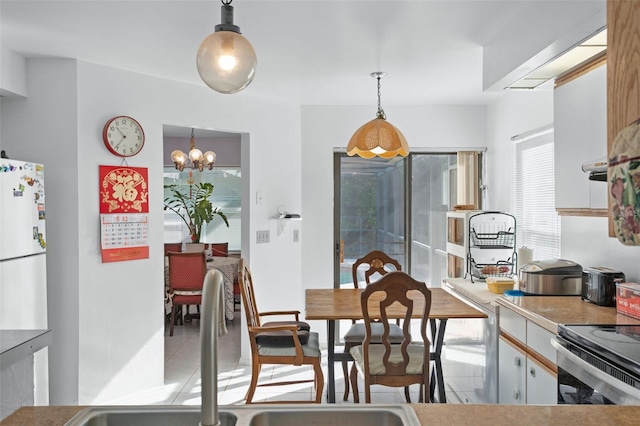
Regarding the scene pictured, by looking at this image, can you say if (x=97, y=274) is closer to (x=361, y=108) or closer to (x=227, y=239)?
(x=361, y=108)

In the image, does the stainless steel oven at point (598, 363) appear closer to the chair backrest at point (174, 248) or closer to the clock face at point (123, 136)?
the clock face at point (123, 136)

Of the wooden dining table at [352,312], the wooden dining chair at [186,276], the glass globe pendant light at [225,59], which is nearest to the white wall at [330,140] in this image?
the wooden dining chair at [186,276]

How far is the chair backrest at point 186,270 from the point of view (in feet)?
17.8

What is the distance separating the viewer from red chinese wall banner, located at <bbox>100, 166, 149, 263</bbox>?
12.2ft

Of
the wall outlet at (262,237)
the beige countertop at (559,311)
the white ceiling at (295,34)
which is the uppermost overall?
the white ceiling at (295,34)

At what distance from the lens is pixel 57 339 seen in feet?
11.6

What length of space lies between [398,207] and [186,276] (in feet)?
7.99

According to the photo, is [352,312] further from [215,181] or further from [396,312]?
[215,181]

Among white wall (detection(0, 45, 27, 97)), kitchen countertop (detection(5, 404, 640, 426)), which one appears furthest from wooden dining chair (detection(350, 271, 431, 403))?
white wall (detection(0, 45, 27, 97))

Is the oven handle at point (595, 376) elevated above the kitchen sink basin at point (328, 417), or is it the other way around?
the kitchen sink basin at point (328, 417)

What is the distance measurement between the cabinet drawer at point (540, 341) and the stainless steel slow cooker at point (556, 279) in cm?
52

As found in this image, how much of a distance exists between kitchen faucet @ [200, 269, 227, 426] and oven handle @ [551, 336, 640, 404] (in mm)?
1412

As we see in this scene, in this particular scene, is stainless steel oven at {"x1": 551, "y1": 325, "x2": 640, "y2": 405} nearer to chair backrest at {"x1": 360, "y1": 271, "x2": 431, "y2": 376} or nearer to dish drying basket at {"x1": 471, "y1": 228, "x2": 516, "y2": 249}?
chair backrest at {"x1": 360, "y1": 271, "x2": 431, "y2": 376}

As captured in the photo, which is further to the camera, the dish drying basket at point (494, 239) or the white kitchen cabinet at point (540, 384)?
the dish drying basket at point (494, 239)
